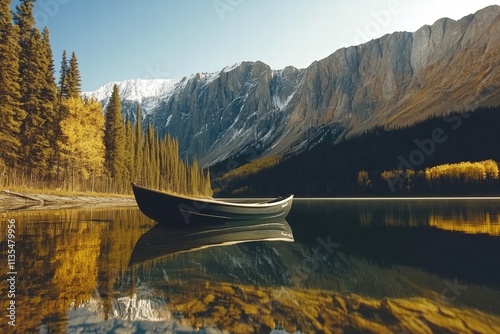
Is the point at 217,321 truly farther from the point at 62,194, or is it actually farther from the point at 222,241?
the point at 62,194

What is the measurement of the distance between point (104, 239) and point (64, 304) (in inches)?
476

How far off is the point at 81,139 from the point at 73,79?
16287 millimetres

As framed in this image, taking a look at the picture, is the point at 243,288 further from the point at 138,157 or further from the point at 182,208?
the point at 138,157

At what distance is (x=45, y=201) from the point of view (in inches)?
1756

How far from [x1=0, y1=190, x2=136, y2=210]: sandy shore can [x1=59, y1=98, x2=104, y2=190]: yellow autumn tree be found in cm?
494

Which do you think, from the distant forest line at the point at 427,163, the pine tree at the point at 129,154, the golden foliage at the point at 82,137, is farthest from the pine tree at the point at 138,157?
the distant forest line at the point at 427,163

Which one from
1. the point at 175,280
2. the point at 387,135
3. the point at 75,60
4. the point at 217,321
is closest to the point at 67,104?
the point at 75,60

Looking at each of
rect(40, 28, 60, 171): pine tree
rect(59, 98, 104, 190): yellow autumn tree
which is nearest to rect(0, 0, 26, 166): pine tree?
rect(40, 28, 60, 171): pine tree

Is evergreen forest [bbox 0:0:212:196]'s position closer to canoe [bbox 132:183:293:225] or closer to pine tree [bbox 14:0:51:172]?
pine tree [bbox 14:0:51:172]

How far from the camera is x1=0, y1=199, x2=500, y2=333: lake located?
24.4 feet

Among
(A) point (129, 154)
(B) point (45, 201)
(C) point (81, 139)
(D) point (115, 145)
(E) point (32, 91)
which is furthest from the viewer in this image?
(A) point (129, 154)

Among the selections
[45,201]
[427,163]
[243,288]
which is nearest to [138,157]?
[45,201]

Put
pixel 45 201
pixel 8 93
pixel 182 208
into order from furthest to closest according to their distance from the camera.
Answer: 1. pixel 45 201
2. pixel 8 93
3. pixel 182 208

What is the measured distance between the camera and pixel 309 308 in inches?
344
